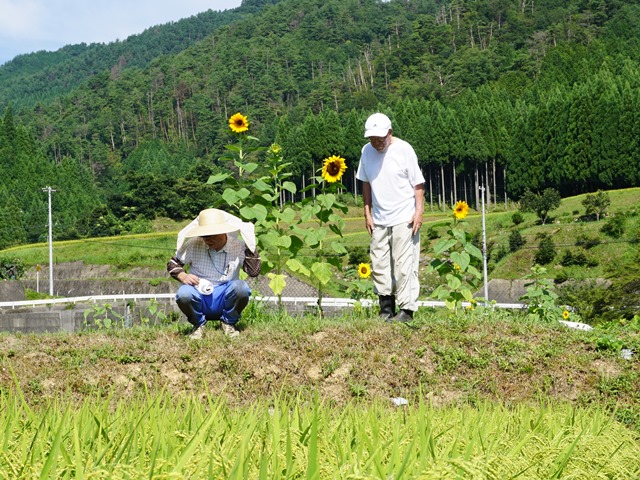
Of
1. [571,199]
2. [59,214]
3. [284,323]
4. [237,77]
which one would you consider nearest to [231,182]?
[284,323]

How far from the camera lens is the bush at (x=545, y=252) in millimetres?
46438

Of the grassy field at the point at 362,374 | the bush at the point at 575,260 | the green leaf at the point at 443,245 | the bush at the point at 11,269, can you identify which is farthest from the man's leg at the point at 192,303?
the bush at the point at 11,269

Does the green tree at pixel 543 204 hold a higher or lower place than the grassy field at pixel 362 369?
higher

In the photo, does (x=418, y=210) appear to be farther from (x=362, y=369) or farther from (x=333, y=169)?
(x=362, y=369)

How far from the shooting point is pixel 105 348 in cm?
646

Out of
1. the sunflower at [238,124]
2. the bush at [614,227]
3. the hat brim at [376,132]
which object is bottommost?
the hat brim at [376,132]

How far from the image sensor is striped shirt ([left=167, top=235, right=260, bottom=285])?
22.8 feet

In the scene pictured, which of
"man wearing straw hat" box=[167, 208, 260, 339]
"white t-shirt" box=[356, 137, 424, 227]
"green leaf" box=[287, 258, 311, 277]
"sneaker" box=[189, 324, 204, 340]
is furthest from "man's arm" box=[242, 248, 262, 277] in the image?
"white t-shirt" box=[356, 137, 424, 227]

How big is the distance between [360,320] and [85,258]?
4880cm

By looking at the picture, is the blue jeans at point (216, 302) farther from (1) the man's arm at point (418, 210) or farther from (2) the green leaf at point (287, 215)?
(1) the man's arm at point (418, 210)

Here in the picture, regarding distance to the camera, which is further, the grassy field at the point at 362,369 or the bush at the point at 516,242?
Result: the bush at the point at 516,242

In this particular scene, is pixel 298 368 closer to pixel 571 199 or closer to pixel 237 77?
pixel 571 199

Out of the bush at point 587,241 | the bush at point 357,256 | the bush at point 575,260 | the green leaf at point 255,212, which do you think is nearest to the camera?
the green leaf at point 255,212

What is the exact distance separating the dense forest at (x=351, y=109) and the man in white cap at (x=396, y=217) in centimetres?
3380
